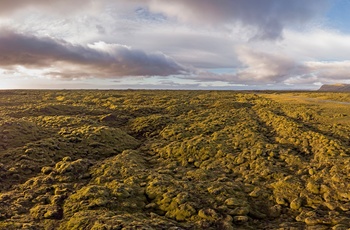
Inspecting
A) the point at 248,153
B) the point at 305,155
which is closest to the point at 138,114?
the point at 248,153

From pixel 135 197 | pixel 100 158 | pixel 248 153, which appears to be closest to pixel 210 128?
pixel 248 153

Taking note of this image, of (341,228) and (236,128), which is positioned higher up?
(236,128)

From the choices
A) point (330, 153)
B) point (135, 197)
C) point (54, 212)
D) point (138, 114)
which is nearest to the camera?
point (54, 212)

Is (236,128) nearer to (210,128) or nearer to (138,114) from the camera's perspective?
(210,128)

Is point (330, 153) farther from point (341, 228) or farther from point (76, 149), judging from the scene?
point (76, 149)

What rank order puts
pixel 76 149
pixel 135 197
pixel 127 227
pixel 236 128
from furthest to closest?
pixel 236 128 → pixel 76 149 → pixel 135 197 → pixel 127 227

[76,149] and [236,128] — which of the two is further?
[236,128]
